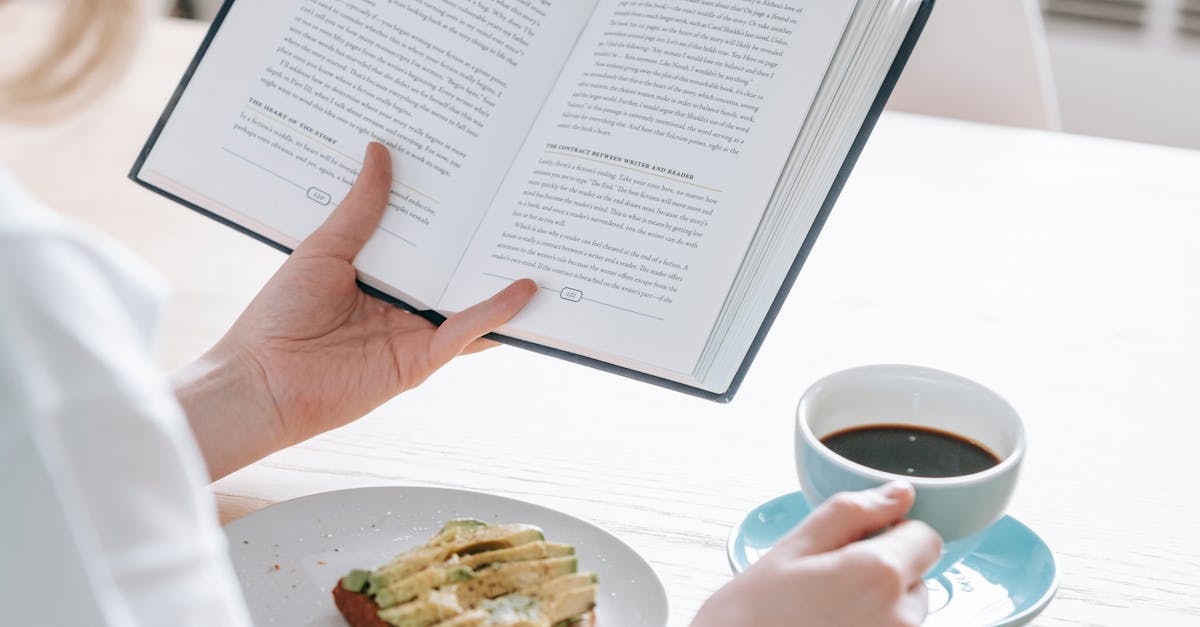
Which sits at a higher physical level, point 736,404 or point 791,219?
point 791,219

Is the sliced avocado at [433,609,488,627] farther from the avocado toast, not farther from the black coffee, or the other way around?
the black coffee

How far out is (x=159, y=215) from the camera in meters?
1.23

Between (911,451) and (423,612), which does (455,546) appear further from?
(911,451)

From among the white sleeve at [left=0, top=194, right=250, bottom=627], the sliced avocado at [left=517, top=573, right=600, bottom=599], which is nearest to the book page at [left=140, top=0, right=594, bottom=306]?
the sliced avocado at [left=517, top=573, right=600, bottom=599]

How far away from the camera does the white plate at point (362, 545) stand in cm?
65

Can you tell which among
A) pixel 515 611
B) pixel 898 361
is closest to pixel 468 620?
pixel 515 611

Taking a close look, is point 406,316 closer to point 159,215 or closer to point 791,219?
point 791,219

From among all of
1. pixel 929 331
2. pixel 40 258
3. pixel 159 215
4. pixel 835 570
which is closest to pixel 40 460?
pixel 40 258

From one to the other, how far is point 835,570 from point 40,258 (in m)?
0.35

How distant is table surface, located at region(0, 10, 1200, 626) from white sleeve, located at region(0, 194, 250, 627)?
0.21 meters

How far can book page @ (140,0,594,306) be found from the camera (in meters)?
0.83

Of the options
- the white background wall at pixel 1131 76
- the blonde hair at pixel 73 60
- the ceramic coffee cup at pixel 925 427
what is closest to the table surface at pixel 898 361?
the blonde hair at pixel 73 60

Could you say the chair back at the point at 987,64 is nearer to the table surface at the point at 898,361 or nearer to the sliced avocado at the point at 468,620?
the table surface at the point at 898,361

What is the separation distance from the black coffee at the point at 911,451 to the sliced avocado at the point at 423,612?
0.21 metres
